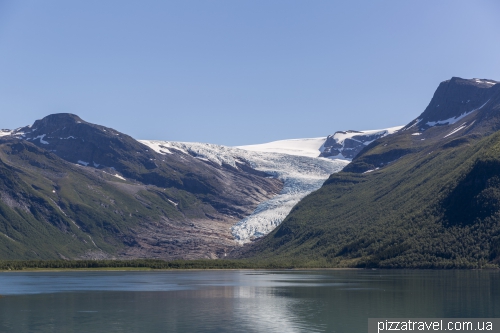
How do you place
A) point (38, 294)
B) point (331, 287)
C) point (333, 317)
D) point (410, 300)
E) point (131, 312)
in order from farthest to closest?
point (331, 287)
point (38, 294)
point (410, 300)
point (131, 312)
point (333, 317)

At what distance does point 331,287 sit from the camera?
151 m

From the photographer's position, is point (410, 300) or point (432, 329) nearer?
point (432, 329)

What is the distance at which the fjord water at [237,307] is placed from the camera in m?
89.2

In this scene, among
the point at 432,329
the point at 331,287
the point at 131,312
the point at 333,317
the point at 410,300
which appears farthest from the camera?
the point at 331,287

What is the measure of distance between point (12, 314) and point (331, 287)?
73.7 meters

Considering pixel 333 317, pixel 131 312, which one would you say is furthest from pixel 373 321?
pixel 131 312

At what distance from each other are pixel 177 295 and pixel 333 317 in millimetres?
44858

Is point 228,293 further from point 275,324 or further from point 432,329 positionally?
point 432,329

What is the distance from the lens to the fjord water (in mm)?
89250

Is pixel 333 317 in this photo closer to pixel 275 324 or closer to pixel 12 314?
pixel 275 324

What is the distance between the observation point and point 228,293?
138500 mm

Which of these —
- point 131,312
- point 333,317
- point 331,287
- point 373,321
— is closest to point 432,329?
point 373,321

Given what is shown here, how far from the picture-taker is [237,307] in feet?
362

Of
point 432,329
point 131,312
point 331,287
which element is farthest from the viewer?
point 331,287
